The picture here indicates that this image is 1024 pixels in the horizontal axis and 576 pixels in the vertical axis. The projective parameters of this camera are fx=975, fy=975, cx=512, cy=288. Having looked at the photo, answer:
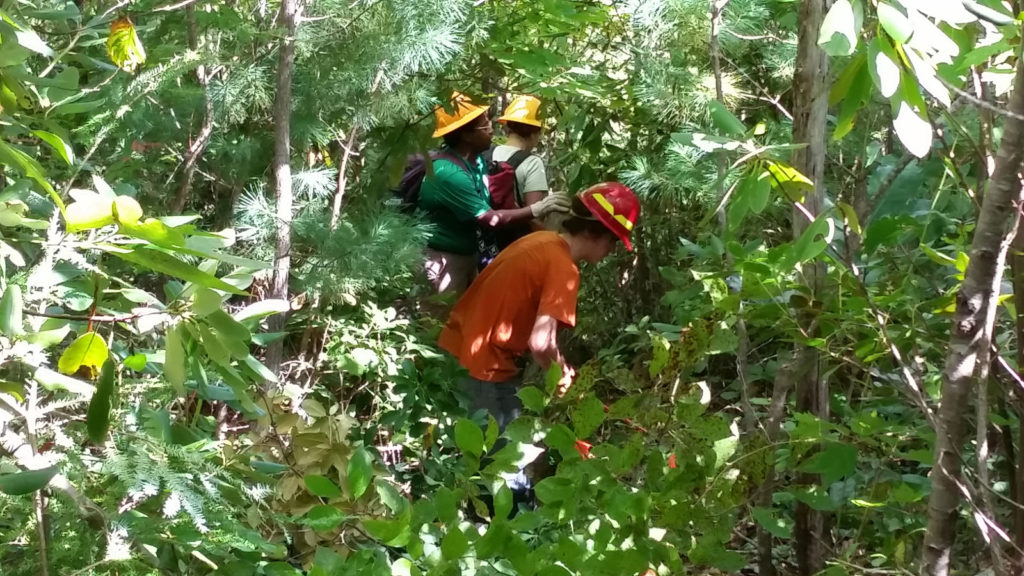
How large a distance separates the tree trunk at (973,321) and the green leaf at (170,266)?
77 cm

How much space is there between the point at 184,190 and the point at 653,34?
1.59 metres

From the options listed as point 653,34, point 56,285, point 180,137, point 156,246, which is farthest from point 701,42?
point 156,246

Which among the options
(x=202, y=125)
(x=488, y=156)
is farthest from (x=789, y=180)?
(x=488, y=156)

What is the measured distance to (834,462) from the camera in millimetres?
1481

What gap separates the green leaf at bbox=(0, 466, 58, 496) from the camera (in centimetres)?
99

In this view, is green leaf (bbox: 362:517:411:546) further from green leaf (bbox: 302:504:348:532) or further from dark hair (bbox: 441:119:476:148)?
dark hair (bbox: 441:119:476:148)

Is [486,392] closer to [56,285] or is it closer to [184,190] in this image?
[184,190]

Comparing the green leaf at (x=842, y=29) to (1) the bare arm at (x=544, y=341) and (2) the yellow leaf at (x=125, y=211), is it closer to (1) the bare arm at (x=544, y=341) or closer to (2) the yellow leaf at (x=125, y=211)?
(2) the yellow leaf at (x=125, y=211)

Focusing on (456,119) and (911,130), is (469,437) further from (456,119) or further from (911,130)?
(456,119)

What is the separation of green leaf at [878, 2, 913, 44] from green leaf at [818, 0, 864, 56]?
1.0 inches

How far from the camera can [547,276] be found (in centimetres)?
291

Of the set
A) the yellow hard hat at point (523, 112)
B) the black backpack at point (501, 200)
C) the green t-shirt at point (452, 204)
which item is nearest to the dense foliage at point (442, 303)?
the green t-shirt at point (452, 204)

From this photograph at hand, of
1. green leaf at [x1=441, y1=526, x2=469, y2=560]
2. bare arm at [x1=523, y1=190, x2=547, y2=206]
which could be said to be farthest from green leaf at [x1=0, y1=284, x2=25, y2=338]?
bare arm at [x1=523, y1=190, x2=547, y2=206]

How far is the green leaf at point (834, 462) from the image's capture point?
1474mm
